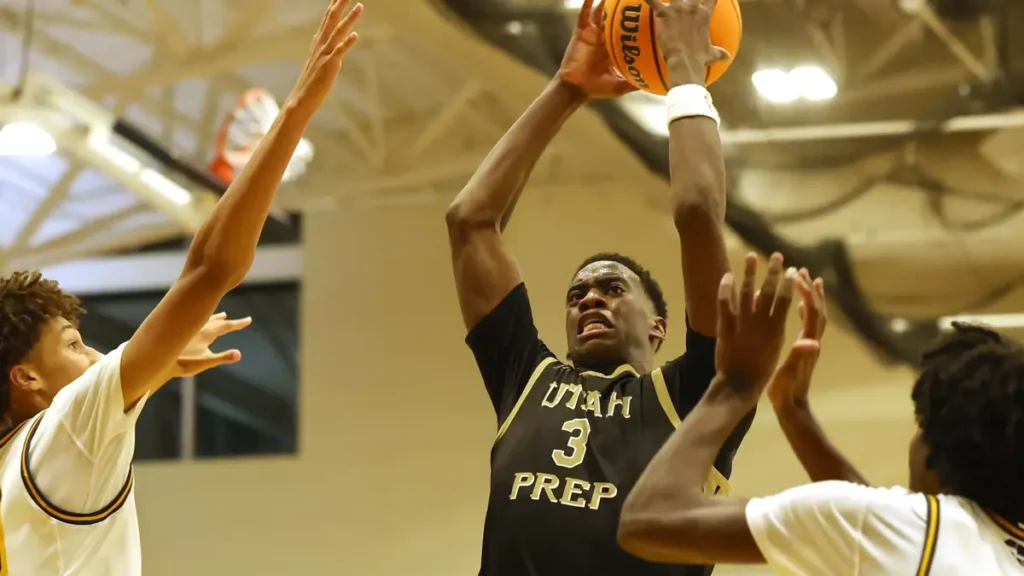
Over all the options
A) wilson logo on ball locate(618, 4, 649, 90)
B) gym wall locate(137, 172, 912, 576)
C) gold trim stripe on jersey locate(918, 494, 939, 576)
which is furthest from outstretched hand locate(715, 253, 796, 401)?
gym wall locate(137, 172, 912, 576)

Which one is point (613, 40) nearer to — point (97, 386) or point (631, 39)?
point (631, 39)

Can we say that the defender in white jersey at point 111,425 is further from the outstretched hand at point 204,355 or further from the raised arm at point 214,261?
the outstretched hand at point 204,355

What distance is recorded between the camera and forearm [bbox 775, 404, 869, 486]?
2461mm

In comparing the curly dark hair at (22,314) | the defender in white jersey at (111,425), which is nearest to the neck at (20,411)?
the curly dark hair at (22,314)

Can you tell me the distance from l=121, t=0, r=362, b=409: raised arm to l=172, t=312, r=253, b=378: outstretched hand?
26 cm

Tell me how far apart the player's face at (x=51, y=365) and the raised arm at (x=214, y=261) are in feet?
0.96

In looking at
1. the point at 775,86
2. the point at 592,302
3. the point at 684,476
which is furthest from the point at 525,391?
the point at 775,86

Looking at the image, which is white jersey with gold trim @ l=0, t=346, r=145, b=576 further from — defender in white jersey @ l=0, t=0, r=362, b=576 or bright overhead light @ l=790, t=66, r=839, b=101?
bright overhead light @ l=790, t=66, r=839, b=101

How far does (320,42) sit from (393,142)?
27.4ft

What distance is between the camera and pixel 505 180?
3.01 metres

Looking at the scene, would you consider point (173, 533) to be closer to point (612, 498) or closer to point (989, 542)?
point (612, 498)

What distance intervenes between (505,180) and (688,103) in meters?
0.72

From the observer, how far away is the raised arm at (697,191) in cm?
236

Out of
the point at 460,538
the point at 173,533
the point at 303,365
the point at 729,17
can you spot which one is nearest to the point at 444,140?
the point at 303,365
